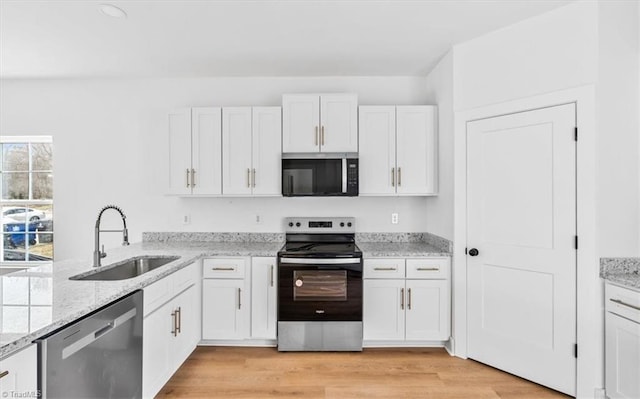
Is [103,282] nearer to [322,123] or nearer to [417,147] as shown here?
[322,123]

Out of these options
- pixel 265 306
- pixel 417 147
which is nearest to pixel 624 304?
pixel 417 147

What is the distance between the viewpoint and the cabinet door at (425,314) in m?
2.96

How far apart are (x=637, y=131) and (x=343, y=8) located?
2.09m

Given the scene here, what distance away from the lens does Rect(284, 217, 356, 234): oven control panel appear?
11.5ft

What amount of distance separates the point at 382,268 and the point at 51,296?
7.47 ft

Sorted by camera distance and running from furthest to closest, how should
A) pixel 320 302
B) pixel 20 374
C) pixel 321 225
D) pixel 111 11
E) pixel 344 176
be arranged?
pixel 321 225 → pixel 344 176 → pixel 320 302 → pixel 111 11 → pixel 20 374

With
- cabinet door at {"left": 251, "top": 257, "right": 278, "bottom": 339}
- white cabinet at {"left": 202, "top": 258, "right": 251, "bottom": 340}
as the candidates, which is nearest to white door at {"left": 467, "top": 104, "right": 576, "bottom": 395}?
cabinet door at {"left": 251, "top": 257, "right": 278, "bottom": 339}

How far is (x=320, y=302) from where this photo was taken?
2889mm

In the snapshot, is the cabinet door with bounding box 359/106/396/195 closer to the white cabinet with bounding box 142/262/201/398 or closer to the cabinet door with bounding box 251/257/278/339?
the cabinet door with bounding box 251/257/278/339

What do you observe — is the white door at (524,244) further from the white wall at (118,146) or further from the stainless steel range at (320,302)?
the white wall at (118,146)

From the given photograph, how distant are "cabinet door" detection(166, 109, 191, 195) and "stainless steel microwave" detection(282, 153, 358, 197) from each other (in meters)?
0.94

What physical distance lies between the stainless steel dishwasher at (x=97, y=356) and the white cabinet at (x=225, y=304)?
1030 mm

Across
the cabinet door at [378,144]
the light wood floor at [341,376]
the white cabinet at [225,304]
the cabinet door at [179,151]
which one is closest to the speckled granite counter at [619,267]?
the light wood floor at [341,376]

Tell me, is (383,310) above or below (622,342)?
below
